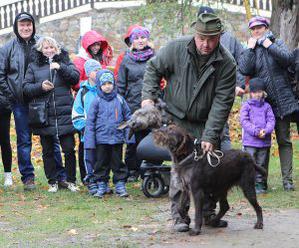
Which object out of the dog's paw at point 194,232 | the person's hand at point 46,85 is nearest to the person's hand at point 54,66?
the person's hand at point 46,85

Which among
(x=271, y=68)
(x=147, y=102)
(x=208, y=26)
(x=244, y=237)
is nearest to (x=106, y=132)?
(x=271, y=68)

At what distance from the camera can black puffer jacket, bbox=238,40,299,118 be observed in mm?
11391

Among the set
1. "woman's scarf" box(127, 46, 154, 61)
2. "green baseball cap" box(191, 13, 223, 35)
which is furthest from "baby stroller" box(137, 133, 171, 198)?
"green baseball cap" box(191, 13, 223, 35)

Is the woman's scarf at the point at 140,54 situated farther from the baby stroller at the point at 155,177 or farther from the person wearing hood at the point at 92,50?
the baby stroller at the point at 155,177

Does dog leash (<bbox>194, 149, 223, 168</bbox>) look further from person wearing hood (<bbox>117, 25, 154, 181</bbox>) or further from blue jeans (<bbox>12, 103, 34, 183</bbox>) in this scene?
blue jeans (<bbox>12, 103, 34, 183</bbox>)

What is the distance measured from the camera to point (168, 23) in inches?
962

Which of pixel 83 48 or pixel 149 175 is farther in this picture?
pixel 83 48

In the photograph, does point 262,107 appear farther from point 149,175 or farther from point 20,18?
point 20,18

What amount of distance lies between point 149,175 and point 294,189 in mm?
2055

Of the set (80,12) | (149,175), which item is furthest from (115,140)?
(80,12)

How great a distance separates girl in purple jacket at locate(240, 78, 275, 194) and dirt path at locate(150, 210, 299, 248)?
6.41 feet

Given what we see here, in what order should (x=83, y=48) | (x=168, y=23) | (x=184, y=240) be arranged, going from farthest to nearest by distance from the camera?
(x=168, y=23), (x=83, y=48), (x=184, y=240)

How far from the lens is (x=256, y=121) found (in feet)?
37.5

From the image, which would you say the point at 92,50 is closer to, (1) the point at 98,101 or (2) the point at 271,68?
(1) the point at 98,101
